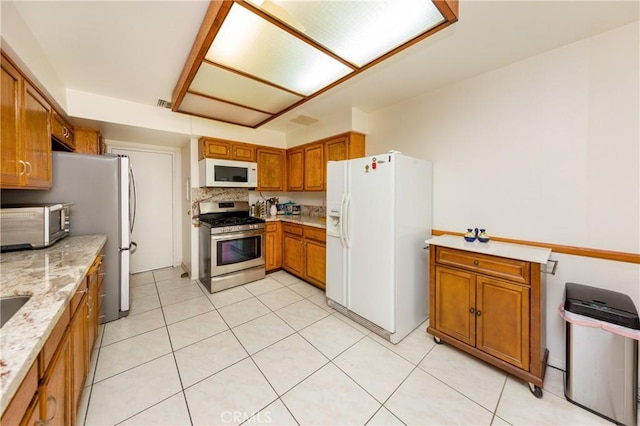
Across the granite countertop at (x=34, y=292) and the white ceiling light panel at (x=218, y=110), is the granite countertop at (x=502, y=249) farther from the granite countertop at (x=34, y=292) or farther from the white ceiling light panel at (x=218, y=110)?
the white ceiling light panel at (x=218, y=110)

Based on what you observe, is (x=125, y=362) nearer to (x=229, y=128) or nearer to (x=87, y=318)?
(x=87, y=318)

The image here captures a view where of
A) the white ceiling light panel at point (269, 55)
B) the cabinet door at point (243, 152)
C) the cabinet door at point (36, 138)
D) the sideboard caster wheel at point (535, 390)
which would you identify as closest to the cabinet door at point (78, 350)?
the cabinet door at point (36, 138)

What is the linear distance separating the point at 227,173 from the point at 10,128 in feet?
7.06

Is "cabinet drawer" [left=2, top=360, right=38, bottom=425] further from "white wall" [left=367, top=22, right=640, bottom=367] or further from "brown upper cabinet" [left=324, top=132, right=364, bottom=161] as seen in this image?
"brown upper cabinet" [left=324, top=132, right=364, bottom=161]

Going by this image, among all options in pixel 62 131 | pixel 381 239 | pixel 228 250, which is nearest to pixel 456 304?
pixel 381 239

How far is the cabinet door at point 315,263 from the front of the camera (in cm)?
321

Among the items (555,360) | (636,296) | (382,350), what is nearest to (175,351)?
(382,350)

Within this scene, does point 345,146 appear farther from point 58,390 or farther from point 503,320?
point 58,390

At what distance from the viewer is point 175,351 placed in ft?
6.68

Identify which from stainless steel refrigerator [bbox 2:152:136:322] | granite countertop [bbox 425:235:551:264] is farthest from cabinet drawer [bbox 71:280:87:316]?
granite countertop [bbox 425:235:551:264]

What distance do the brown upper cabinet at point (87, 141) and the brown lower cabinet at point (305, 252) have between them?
Result: 262 centimetres

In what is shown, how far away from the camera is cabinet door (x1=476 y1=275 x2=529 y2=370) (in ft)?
5.51

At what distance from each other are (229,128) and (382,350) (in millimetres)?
3523

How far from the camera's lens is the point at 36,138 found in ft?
6.01
